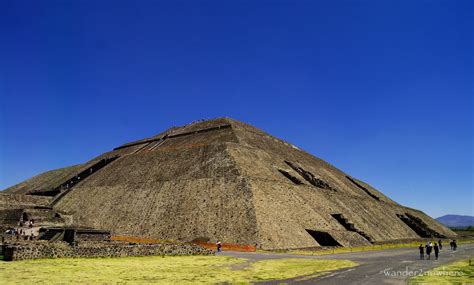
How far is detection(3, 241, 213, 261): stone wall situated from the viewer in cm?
2245

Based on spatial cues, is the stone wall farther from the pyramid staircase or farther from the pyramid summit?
the pyramid staircase

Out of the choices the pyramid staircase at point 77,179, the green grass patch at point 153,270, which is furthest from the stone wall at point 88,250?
the pyramid staircase at point 77,179

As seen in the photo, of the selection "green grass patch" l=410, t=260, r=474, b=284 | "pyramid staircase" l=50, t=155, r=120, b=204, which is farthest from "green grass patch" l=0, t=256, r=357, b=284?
"pyramid staircase" l=50, t=155, r=120, b=204

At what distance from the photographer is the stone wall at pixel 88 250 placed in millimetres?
22453

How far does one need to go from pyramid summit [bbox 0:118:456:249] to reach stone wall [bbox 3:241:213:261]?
6325mm

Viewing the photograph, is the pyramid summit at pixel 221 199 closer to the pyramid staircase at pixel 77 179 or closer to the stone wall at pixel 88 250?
the pyramid staircase at pixel 77 179

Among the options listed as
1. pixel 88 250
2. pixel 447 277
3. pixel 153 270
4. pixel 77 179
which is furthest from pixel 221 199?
pixel 77 179

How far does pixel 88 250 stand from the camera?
982 inches

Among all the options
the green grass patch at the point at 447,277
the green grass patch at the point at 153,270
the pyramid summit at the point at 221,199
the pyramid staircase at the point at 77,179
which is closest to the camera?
the green grass patch at the point at 153,270

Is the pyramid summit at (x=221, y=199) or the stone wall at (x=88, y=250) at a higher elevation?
the pyramid summit at (x=221, y=199)

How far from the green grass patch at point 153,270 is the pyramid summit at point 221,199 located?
9232mm

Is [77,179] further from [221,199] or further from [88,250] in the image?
[88,250]

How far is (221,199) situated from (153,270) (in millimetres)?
19400

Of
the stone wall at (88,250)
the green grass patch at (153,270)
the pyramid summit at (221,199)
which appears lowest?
the green grass patch at (153,270)
